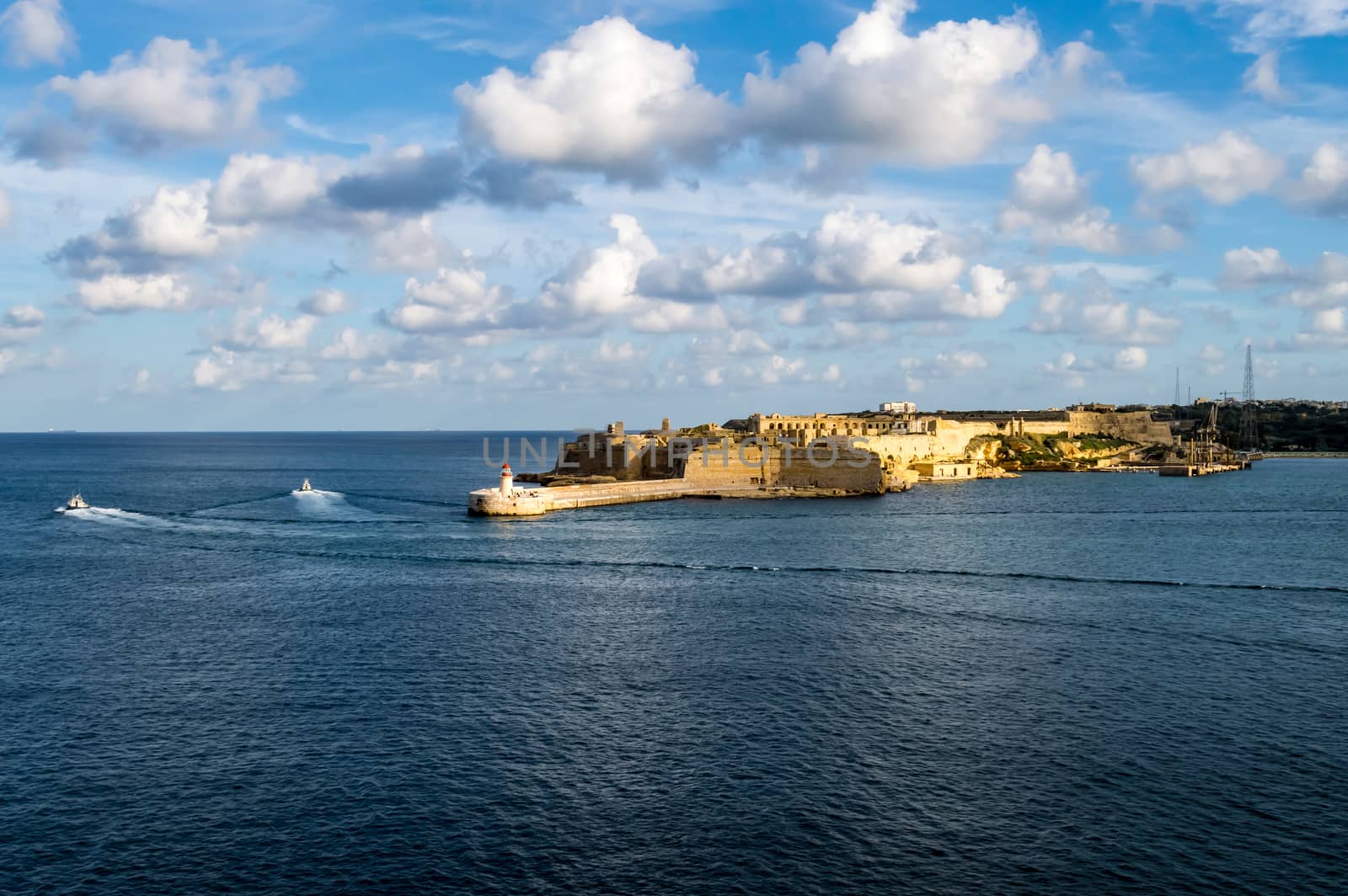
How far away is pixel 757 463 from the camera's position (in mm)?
79500

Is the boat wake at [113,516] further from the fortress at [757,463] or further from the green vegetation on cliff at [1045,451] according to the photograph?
the green vegetation on cliff at [1045,451]

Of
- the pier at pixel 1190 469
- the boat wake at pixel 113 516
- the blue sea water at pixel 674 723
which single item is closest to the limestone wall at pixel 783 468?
the blue sea water at pixel 674 723

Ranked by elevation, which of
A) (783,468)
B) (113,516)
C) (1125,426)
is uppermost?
(1125,426)

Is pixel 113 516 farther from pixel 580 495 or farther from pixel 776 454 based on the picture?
pixel 776 454

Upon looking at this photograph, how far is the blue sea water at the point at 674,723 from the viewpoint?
1532 centimetres

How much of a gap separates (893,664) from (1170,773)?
8.01 meters

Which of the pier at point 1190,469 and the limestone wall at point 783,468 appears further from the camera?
the pier at point 1190,469

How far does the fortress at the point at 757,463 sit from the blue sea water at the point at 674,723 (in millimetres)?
25604

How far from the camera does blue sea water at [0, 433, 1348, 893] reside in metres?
15.3

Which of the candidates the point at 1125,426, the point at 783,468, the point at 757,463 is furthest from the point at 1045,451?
the point at 757,463

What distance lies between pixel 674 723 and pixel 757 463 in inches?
2327

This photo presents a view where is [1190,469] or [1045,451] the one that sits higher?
[1045,451]

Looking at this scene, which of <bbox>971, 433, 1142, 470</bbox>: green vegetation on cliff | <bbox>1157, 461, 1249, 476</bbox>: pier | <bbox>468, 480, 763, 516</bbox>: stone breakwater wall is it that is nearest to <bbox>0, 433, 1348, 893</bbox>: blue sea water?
<bbox>468, 480, 763, 516</bbox>: stone breakwater wall

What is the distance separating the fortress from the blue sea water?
84.0ft
